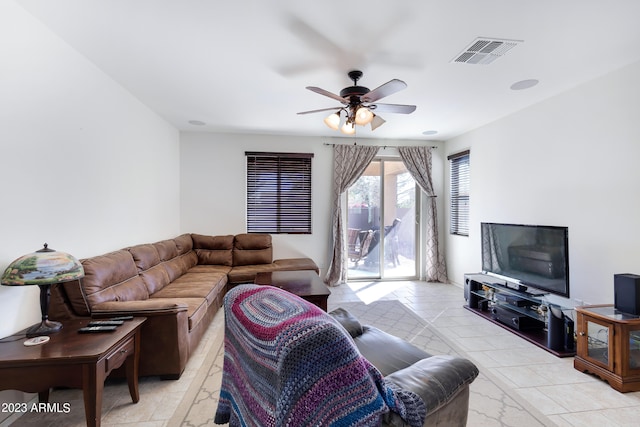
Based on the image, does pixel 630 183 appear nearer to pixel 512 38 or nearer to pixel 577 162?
pixel 577 162

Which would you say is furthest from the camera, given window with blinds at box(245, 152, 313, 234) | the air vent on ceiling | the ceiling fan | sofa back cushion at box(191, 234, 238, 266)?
window with blinds at box(245, 152, 313, 234)

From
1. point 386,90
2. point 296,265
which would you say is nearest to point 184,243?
point 296,265

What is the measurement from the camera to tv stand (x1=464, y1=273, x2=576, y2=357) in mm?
2740

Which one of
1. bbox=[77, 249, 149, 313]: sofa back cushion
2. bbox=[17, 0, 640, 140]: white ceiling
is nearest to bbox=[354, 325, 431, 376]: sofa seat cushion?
bbox=[77, 249, 149, 313]: sofa back cushion

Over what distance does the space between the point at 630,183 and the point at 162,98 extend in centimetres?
485

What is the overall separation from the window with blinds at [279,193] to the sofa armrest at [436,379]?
12.9ft

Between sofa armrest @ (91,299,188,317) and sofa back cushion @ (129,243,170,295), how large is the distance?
0.74 meters

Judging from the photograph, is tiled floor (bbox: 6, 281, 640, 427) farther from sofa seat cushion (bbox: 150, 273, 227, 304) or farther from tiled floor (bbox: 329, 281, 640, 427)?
sofa seat cushion (bbox: 150, 273, 227, 304)

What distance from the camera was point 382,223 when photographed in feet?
17.9

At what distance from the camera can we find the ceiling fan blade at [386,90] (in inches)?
89.8

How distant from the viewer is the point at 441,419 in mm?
1252

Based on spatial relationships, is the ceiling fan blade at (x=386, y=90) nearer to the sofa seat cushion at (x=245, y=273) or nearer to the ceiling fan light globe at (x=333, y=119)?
the ceiling fan light globe at (x=333, y=119)

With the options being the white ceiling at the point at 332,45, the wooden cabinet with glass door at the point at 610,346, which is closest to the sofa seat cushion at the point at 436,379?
the wooden cabinet with glass door at the point at 610,346

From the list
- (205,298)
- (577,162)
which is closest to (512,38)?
(577,162)
